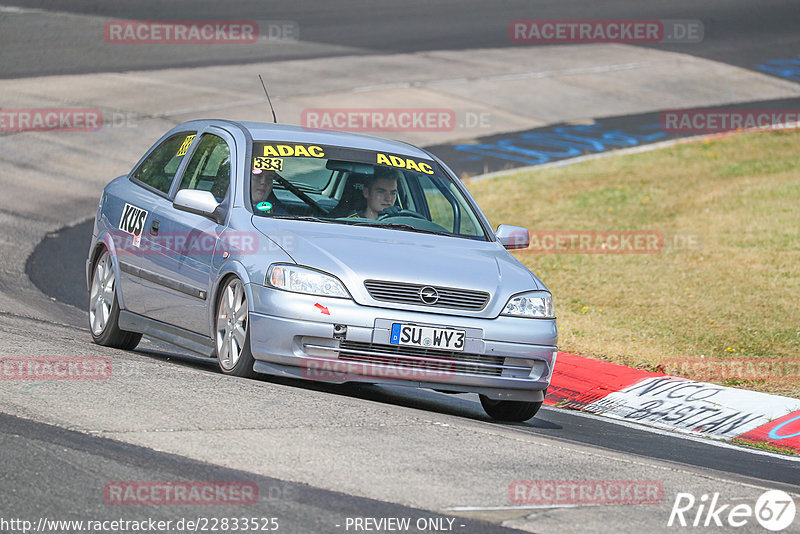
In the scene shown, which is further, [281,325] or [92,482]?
[281,325]

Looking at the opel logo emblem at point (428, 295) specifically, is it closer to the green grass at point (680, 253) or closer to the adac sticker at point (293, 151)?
the adac sticker at point (293, 151)

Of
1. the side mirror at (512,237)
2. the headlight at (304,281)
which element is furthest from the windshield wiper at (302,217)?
the side mirror at (512,237)

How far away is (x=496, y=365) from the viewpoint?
7.49 m

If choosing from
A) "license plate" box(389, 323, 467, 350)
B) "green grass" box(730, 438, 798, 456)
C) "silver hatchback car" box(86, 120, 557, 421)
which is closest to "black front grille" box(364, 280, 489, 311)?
"silver hatchback car" box(86, 120, 557, 421)

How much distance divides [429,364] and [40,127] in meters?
14.7

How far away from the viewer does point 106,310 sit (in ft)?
30.4

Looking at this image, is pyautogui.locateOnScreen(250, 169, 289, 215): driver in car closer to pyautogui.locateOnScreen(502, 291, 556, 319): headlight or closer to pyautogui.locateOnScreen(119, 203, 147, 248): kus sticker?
pyautogui.locateOnScreen(119, 203, 147, 248): kus sticker

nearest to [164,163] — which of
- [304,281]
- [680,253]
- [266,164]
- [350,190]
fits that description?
[266,164]

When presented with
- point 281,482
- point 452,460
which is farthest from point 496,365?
point 281,482

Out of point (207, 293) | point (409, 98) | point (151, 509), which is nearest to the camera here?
point (151, 509)

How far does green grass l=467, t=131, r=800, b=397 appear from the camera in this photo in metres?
11.4

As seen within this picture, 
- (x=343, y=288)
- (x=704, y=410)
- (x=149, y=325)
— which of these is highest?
(x=343, y=288)

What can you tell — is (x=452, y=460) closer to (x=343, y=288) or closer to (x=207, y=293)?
(x=343, y=288)

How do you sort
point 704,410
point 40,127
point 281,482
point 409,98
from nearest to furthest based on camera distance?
point 281,482 < point 704,410 < point 40,127 < point 409,98
